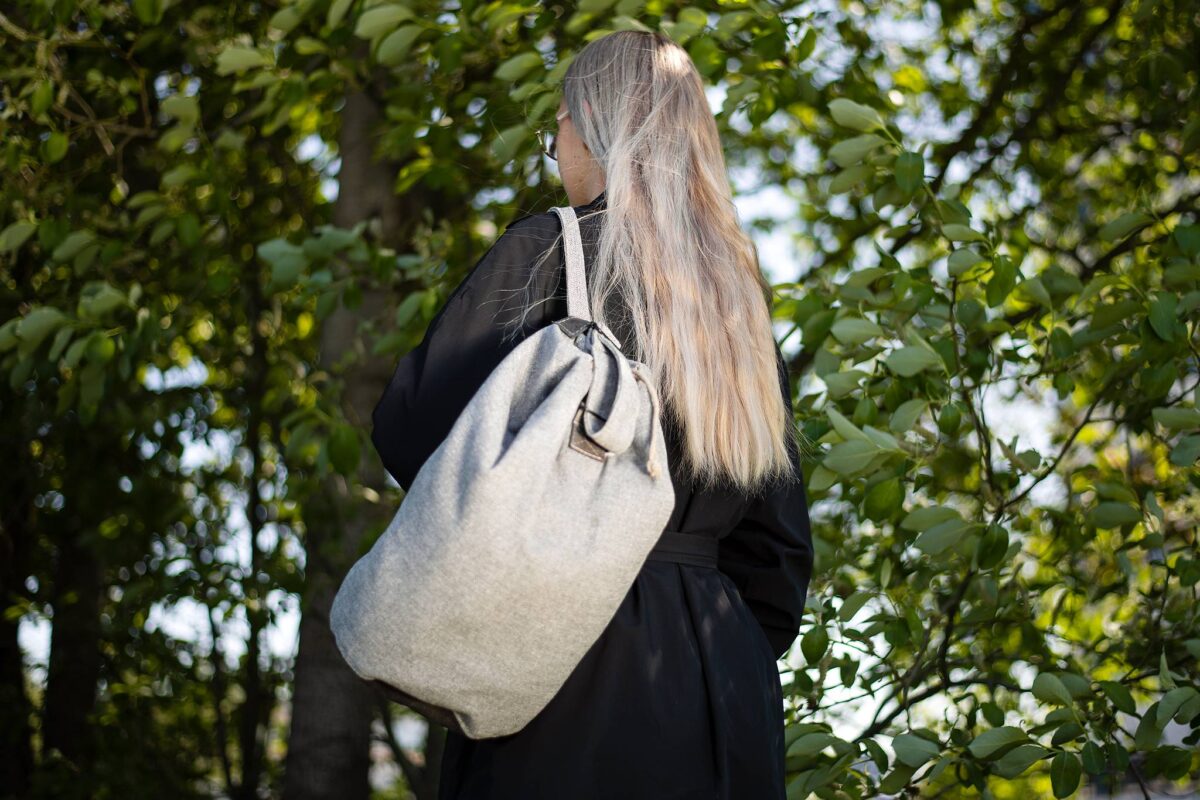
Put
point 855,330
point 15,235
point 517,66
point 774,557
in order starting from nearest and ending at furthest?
A: point 774,557, point 855,330, point 517,66, point 15,235

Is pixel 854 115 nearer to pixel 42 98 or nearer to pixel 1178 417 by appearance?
pixel 1178 417

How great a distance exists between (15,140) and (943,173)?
9.52 feet

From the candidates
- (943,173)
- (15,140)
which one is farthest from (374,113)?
(943,173)

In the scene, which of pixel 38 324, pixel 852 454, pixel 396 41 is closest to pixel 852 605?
pixel 852 454

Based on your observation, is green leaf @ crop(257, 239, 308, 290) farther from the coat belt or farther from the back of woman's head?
the coat belt

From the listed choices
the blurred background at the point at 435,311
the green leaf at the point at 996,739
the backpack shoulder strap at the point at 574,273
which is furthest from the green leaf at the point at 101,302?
the green leaf at the point at 996,739

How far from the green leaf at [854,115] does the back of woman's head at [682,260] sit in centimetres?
63

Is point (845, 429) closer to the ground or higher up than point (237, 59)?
closer to the ground

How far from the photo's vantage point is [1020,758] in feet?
7.36

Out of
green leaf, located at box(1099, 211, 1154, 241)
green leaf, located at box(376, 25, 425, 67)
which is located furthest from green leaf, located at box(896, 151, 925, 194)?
green leaf, located at box(376, 25, 425, 67)

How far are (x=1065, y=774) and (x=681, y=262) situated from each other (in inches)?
49.5

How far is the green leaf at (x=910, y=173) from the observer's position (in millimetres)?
2445

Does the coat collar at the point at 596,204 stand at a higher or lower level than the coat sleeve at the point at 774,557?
higher

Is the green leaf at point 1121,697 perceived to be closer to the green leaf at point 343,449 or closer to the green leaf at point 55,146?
the green leaf at point 343,449
